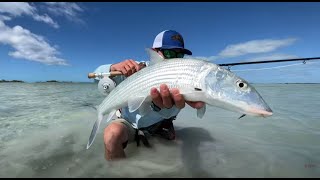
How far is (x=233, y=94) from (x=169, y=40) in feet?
5.75

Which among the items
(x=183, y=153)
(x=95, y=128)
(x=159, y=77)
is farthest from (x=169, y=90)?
(x=183, y=153)

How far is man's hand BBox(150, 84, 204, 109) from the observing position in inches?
111

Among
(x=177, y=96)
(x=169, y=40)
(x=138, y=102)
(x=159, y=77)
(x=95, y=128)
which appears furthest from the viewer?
(x=169, y=40)

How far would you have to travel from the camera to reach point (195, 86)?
8.75ft

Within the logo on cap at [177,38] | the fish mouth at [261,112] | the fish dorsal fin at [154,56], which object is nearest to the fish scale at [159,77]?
the fish dorsal fin at [154,56]

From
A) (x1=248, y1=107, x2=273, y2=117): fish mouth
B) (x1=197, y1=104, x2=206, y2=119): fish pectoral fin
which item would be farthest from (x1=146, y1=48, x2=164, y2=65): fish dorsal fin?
(x1=248, y1=107, x2=273, y2=117): fish mouth

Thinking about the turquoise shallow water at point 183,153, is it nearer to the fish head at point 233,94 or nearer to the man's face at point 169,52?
the fish head at point 233,94

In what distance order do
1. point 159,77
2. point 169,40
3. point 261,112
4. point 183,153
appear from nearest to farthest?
point 261,112 < point 159,77 < point 169,40 < point 183,153

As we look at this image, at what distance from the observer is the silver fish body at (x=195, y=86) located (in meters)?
2.37

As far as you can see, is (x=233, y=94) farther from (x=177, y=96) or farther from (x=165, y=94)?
(x=165, y=94)

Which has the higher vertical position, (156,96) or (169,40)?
(169,40)

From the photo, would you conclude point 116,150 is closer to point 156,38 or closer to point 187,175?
point 187,175

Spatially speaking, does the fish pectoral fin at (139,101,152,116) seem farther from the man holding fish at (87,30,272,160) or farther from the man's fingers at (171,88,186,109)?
the man's fingers at (171,88,186,109)

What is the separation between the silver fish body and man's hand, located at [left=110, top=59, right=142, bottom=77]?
1.17 ft
